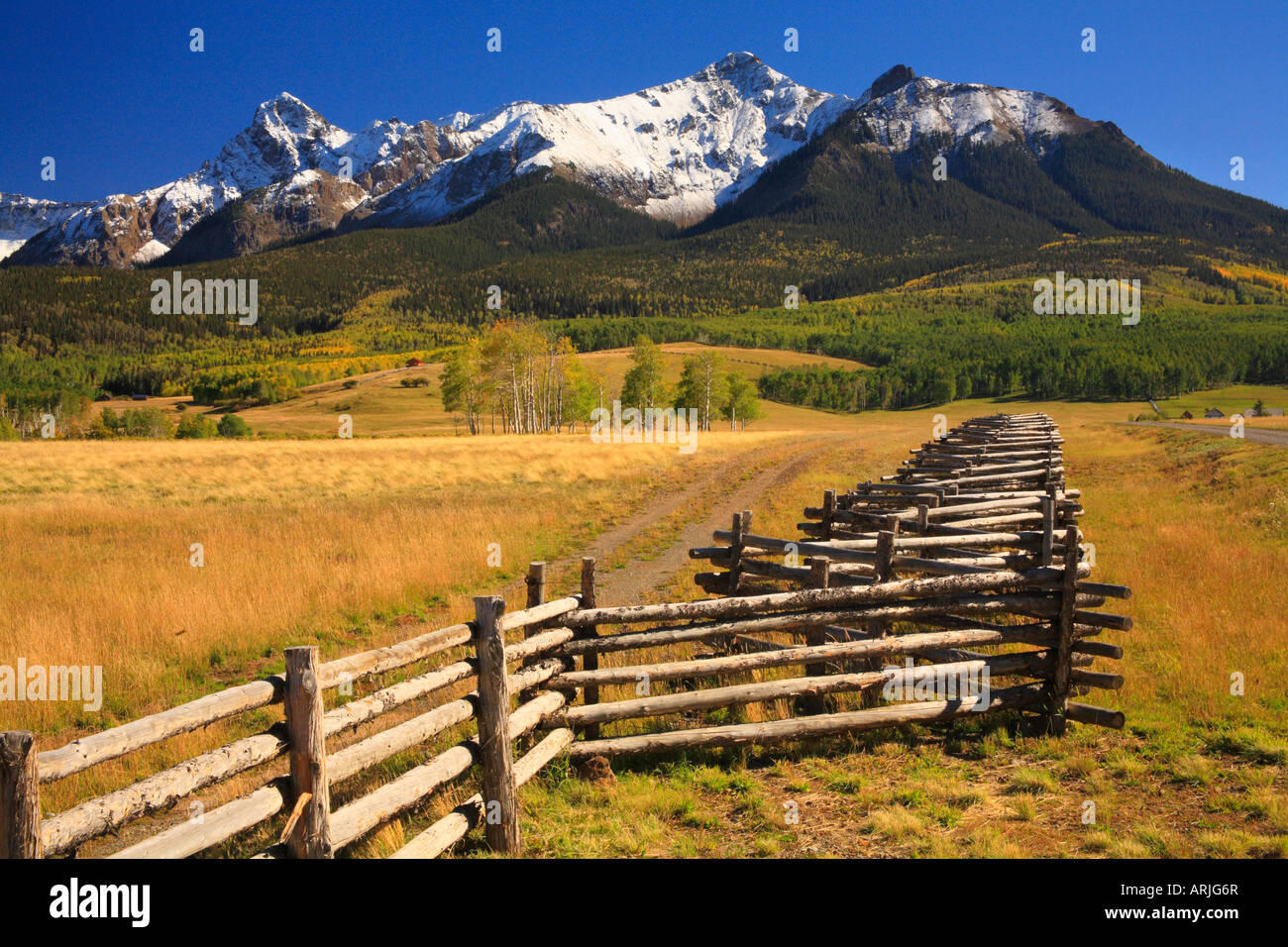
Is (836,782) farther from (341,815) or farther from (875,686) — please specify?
(341,815)

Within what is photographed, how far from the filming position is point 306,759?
4047mm

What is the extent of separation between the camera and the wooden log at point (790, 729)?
6355 mm

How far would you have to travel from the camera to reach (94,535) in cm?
1700

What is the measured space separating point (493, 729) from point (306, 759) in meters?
1.39

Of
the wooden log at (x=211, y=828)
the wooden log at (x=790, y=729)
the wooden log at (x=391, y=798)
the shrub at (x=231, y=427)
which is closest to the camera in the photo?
the wooden log at (x=211, y=828)

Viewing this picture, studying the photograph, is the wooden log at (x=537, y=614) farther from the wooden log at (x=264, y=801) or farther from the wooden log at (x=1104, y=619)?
the wooden log at (x=1104, y=619)

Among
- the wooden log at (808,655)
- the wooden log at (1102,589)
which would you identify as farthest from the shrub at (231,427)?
the wooden log at (1102,589)

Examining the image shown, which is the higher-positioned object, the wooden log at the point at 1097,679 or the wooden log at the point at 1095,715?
the wooden log at the point at 1097,679

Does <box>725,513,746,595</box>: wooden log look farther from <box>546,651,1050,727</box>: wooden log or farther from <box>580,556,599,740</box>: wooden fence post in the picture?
<box>580,556,599,740</box>: wooden fence post

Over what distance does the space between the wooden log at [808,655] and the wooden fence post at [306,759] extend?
2650 mm

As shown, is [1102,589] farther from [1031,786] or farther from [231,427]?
[231,427]

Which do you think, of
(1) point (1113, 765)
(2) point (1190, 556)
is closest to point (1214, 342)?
(2) point (1190, 556)

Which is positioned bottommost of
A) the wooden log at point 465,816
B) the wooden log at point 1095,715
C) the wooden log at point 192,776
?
the wooden log at point 1095,715
